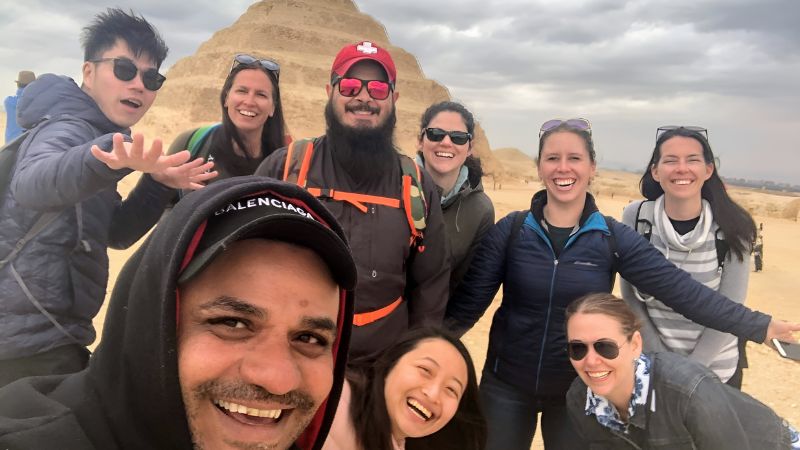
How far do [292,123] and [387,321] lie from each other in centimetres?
4581

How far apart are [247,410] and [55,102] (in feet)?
6.76

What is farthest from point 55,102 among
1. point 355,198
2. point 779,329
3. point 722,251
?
point 779,329

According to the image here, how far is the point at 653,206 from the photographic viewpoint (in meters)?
3.12

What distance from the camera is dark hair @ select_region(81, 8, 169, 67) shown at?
109 inches

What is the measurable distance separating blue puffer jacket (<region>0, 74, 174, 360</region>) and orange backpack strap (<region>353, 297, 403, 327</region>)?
1.23 metres

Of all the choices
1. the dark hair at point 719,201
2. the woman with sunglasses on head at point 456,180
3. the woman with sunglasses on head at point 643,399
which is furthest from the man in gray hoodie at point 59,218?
the dark hair at point 719,201

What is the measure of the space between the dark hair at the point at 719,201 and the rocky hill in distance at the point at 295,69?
38.4m

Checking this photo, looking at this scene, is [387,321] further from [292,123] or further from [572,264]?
[292,123]

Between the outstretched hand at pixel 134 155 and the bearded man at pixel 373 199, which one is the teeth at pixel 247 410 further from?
the bearded man at pixel 373 199

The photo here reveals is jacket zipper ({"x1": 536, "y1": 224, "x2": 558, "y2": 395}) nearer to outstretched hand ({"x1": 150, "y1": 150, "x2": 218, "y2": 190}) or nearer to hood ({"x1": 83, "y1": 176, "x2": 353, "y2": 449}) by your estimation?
outstretched hand ({"x1": 150, "y1": 150, "x2": 218, "y2": 190})

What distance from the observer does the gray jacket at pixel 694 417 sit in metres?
2.03

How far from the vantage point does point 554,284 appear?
2658 millimetres

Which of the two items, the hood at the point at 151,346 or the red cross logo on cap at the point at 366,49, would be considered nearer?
the hood at the point at 151,346

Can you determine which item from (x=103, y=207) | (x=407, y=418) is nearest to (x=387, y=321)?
(x=407, y=418)
